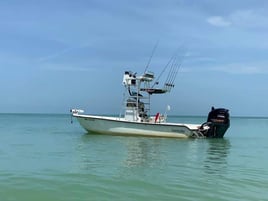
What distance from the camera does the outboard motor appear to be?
28891 mm

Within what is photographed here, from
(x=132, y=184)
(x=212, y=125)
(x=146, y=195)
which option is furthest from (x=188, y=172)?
(x=212, y=125)

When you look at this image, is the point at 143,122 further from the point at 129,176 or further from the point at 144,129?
the point at 129,176

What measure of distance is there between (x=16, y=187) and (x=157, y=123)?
57.2ft

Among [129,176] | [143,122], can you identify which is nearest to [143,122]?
[143,122]

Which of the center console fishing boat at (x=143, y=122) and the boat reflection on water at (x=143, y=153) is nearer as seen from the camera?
the boat reflection on water at (x=143, y=153)

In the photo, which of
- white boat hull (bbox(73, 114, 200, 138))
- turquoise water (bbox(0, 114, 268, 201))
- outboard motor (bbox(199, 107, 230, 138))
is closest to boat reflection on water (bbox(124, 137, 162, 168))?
turquoise water (bbox(0, 114, 268, 201))

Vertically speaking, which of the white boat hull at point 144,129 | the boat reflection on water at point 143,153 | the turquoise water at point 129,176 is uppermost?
the white boat hull at point 144,129

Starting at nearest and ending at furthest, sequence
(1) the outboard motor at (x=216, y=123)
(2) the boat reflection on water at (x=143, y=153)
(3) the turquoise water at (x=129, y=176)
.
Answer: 1. (3) the turquoise water at (x=129, y=176)
2. (2) the boat reflection on water at (x=143, y=153)
3. (1) the outboard motor at (x=216, y=123)

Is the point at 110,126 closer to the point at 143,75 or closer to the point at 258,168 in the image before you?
the point at 143,75

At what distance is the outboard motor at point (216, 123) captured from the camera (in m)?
28.9

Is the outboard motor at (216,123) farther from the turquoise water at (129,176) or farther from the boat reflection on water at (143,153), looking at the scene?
the turquoise water at (129,176)

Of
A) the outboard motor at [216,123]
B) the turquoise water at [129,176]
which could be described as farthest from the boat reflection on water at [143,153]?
the outboard motor at [216,123]

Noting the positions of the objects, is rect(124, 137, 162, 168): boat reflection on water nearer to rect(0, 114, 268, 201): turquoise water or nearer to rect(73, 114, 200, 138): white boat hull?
rect(0, 114, 268, 201): turquoise water

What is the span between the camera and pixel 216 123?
29312mm
